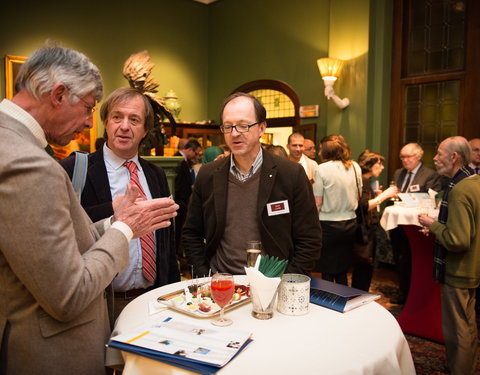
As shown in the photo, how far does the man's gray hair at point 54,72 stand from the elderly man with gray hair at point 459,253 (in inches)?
88.7

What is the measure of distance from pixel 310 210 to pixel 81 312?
4.13 ft

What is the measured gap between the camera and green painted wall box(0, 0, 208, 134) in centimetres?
674

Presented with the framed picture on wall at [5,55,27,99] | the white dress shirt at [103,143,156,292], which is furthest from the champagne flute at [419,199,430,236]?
the framed picture on wall at [5,55,27,99]

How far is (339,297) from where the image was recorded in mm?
1573

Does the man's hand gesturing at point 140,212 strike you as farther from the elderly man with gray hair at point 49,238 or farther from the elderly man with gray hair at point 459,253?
the elderly man with gray hair at point 459,253

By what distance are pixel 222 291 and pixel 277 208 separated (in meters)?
0.78

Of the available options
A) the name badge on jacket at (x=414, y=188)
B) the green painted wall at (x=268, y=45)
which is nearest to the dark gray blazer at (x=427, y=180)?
the name badge on jacket at (x=414, y=188)

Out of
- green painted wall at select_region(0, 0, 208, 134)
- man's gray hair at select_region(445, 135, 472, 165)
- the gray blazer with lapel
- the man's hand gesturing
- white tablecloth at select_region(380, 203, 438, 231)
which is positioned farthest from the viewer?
green painted wall at select_region(0, 0, 208, 134)

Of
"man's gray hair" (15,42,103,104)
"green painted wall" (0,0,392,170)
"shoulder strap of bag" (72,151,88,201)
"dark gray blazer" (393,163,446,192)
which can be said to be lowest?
"dark gray blazer" (393,163,446,192)

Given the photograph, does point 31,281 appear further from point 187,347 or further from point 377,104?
point 377,104

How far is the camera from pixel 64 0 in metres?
7.11

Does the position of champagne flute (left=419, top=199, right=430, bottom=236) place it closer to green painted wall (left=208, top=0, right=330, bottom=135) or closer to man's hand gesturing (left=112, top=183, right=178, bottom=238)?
man's hand gesturing (left=112, top=183, right=178, bottom=238)

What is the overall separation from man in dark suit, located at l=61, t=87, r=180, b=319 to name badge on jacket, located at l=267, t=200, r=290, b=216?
1.75 feet

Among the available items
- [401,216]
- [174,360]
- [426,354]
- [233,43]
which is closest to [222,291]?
[174,360]
